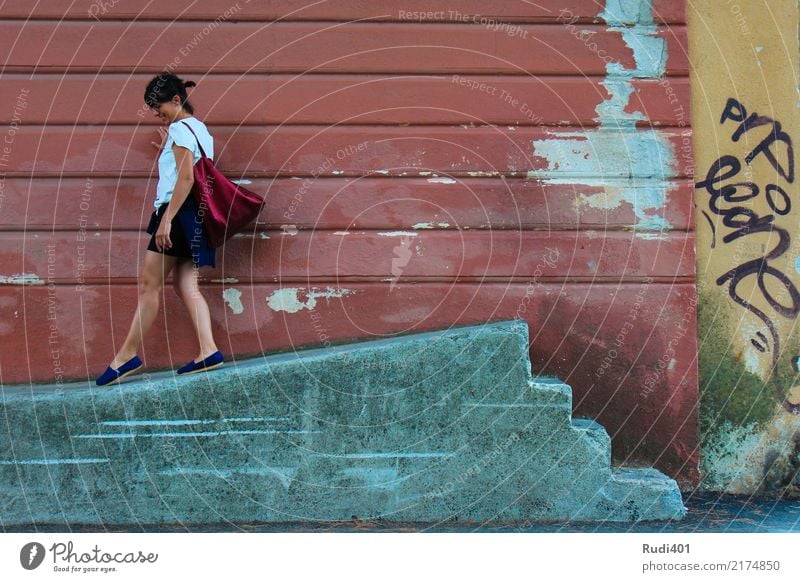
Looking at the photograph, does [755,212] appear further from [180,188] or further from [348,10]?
[180,188]

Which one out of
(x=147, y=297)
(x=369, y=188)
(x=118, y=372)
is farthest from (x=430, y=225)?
(x=118, y=372)

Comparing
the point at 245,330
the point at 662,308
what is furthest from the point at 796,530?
the point at 245,330

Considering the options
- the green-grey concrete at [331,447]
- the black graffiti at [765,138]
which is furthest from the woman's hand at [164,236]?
the black graffiti at [765,138]

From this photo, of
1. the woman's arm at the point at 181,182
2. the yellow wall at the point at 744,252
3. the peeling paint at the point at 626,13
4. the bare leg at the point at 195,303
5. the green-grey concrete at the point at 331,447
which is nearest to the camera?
the green-grey concrete at the point at 331,447

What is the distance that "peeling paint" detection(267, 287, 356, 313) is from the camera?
5438 mm

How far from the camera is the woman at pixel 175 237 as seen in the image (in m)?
5.06

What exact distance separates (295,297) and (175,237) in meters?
0.79

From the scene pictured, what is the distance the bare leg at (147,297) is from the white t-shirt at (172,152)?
0.32 m

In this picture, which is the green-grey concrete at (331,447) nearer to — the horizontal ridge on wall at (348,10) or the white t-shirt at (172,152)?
the white t-shirt at (172,152)

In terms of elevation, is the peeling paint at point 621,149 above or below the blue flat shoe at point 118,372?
above

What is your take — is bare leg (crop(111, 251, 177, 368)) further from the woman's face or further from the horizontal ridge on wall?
the horizontal ridge on wall

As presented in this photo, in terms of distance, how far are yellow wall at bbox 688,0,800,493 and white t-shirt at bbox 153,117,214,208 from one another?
2.99 metres

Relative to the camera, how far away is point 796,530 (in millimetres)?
4949

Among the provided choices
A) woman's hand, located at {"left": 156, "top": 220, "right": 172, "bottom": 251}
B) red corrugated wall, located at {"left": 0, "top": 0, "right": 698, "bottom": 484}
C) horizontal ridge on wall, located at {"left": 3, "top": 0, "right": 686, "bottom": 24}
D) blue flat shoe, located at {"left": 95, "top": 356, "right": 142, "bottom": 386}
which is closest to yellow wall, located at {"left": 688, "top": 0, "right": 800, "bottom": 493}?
red corrugated wall, located at {"left": 0, "top": 0, "right": 698, "bottom": 484}
